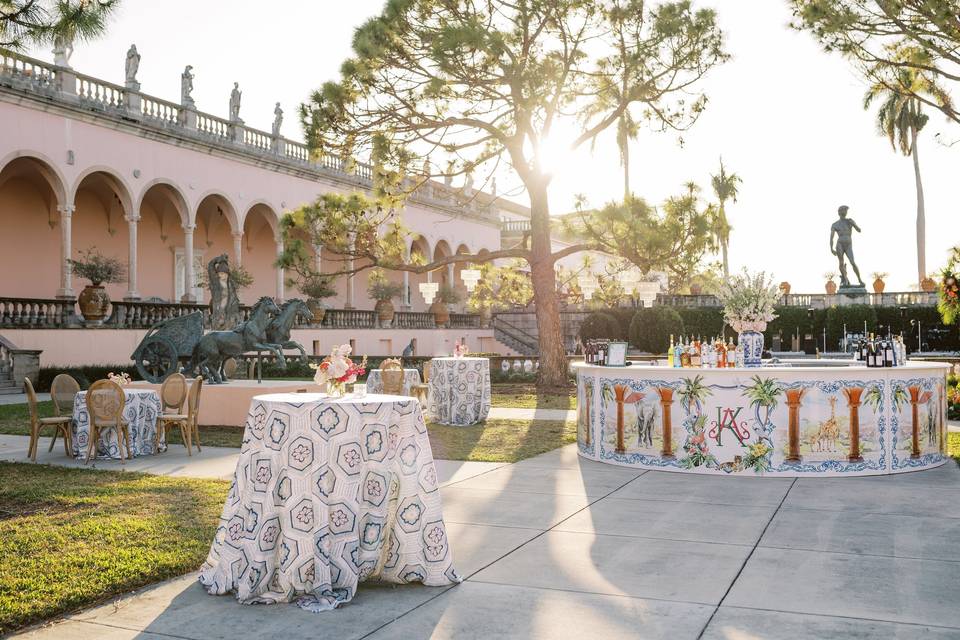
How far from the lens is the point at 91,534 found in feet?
19.1

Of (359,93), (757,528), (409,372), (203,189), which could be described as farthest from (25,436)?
(203,189)

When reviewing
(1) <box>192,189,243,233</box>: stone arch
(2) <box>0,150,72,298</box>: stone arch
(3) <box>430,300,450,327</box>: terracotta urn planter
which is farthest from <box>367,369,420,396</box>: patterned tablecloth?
(3) <box>430,300,450,327</box>: terracotta urn planter

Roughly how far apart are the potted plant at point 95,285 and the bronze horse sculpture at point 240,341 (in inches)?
351

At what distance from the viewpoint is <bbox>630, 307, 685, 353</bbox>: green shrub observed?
97.7ft

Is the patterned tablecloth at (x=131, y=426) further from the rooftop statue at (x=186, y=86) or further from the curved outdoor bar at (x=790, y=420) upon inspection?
the rooftop statue at (x=186, y=86)

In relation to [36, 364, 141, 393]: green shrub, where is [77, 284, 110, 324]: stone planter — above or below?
A: above

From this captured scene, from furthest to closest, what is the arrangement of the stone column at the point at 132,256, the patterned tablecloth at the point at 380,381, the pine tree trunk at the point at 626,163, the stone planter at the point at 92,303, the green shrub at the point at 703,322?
1. the pine tree trunk at the point at 626,163
2. the green shrub at the point at 703,322
3. the stone column at the point at 132,256
4. the stone planter at the point at 92,303
5. the patterned tablecloth at the point at 380,381

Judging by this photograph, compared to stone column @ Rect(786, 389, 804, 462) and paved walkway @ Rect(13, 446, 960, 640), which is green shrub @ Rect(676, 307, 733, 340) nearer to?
stone column @ Rect(786, 389, 804, 462)

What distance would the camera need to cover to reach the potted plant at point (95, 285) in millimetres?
20688

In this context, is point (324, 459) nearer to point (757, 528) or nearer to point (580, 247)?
point (757, 528)

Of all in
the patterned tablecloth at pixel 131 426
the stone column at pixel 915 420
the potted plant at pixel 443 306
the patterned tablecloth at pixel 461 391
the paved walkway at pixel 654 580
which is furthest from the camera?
the potted plant at pixel 443 306

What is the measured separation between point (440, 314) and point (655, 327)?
1052 centimetres

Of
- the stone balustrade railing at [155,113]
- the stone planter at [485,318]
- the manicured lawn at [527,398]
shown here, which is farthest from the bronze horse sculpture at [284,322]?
the stone planter at [485,318]

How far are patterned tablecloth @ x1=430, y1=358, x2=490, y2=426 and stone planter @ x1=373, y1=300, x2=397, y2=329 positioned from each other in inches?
766
